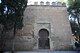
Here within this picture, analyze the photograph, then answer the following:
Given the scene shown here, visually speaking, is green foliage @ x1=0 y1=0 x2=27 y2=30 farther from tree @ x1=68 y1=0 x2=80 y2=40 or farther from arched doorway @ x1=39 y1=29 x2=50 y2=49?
tree @ x1=68 y1=0 x2=80 y2=40

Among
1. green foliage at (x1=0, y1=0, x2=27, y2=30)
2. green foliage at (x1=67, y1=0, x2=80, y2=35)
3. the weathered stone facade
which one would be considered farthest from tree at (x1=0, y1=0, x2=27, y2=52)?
green foliage at (x1=67, y1=0, x2=80, y2=35)

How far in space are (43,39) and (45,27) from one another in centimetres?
120

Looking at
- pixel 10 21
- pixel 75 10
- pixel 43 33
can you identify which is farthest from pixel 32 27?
pixel 75 10

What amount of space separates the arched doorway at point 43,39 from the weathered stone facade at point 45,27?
293 mm

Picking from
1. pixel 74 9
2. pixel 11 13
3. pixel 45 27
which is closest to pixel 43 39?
pixel 45 27

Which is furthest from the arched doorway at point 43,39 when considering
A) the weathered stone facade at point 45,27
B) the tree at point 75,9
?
the tree at point 75,9

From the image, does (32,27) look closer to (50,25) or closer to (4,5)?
(50,25)

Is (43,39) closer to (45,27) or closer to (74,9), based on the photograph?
(45,27)

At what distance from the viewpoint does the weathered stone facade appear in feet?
26.0

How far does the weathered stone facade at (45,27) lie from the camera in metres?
7.91

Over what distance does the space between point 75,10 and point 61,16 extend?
151 cm

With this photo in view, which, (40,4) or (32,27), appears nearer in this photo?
(32,27)

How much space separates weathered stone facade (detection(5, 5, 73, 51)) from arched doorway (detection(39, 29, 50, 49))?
11.6 inches

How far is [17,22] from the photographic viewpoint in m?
6.58
